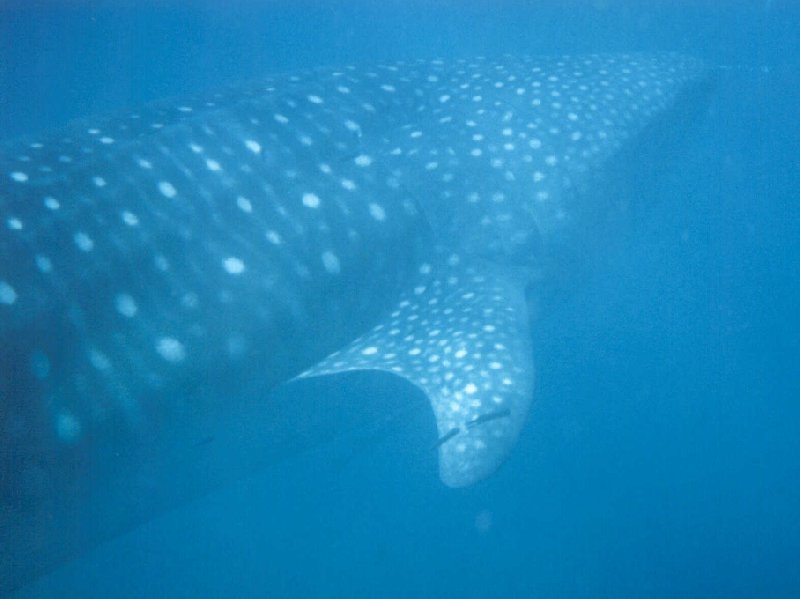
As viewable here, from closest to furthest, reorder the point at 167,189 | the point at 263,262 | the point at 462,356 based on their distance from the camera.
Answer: the point at 167,189, the point at 263,262, the point at 462,356

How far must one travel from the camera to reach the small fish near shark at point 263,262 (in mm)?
3129

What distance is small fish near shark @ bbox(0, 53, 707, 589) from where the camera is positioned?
313 cm

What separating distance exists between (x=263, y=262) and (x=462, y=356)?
4.45 ft

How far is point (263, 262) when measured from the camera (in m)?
3.89

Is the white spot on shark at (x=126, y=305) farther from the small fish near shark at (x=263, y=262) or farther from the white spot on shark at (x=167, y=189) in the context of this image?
the white spot on shark at (x=167, y=189)

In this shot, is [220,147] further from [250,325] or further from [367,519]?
[367,519]

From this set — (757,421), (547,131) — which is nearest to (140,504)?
(547,131)

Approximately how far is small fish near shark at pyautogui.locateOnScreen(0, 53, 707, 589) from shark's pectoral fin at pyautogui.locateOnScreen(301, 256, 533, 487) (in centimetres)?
1

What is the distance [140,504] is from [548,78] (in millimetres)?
4778

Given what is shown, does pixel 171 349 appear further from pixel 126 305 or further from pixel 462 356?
pixel 462 356

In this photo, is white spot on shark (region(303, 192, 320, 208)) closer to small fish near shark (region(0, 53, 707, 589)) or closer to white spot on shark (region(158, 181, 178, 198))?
small fish near shark (region(0, 53, 707, 589))

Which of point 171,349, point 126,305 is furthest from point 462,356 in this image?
point 126,305

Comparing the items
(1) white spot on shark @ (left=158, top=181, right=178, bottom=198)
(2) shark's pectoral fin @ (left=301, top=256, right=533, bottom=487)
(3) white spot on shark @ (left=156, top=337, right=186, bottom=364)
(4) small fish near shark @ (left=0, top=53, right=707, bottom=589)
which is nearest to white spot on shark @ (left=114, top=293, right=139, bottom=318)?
(4) small fish near shark @ (left=0, top=53, right=707, bottom=589)

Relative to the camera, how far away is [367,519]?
539 inches
